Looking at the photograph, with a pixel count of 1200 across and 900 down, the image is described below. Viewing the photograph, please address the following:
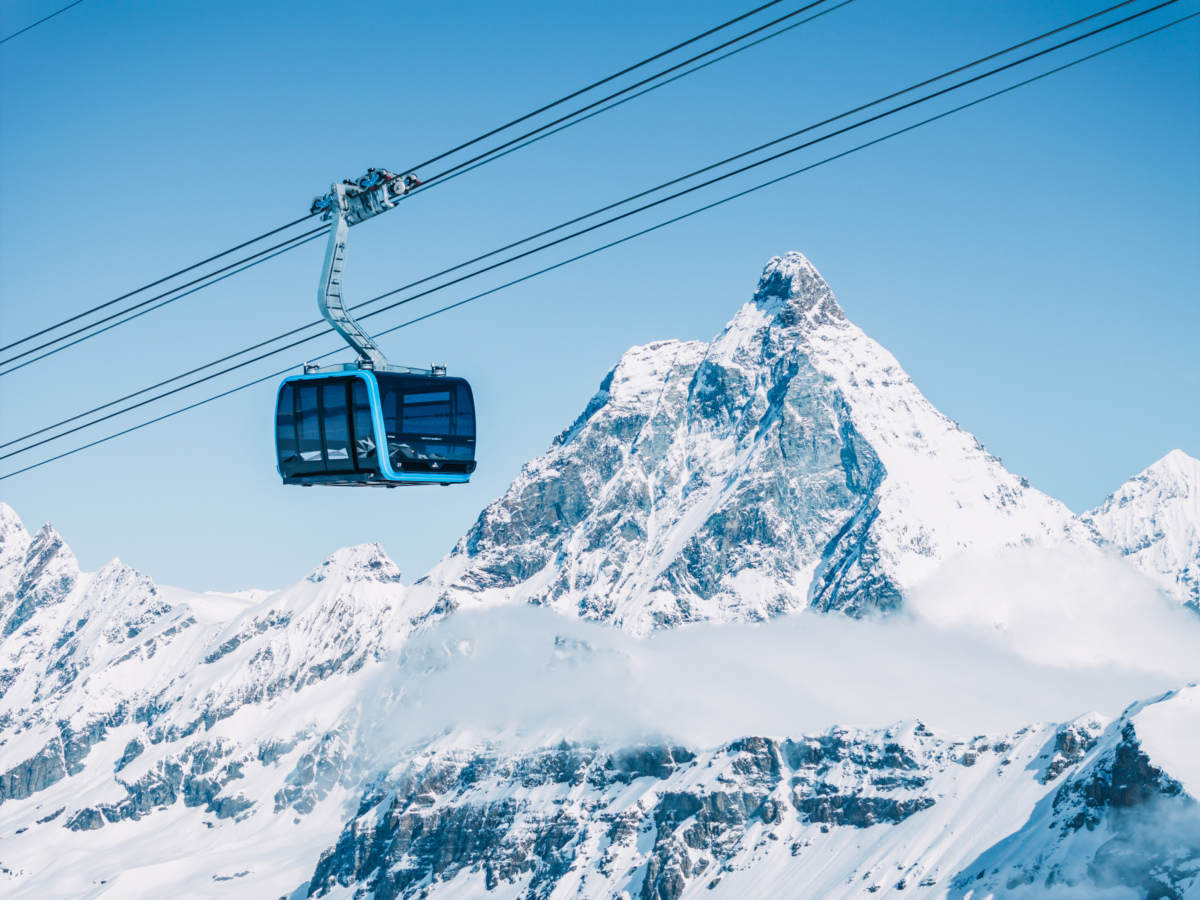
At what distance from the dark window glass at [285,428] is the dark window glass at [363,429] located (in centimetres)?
226

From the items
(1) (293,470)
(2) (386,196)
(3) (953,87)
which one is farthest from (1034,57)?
(1) (293,470)

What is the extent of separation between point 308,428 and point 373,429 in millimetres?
2246

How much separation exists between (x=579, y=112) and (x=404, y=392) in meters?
10.0

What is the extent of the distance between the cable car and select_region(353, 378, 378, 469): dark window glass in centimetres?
3

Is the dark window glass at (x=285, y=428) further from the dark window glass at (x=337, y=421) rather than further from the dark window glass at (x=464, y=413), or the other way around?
the dark window glass at (x=464, y=413)

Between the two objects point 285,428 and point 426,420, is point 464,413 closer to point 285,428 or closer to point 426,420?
point 426,420

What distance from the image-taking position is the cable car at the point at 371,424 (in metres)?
35.4

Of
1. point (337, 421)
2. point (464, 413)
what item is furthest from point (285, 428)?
point (464, 413)

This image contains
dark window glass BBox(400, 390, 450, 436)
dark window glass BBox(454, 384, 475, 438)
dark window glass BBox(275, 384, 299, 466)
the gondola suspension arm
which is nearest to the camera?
the gondola suspension arm

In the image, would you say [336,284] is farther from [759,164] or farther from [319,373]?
[759,164]

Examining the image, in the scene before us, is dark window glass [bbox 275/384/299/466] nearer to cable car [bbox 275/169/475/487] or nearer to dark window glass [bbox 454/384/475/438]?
cable car [bbox 275/169/475/487]

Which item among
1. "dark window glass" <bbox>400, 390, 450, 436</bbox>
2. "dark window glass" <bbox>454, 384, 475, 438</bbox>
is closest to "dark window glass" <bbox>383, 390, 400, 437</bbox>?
"dark window glass" <bbox>400, 390, 450, 436</bbox>

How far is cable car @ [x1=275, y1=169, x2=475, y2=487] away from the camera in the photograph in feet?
116

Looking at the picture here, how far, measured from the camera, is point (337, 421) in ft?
117
